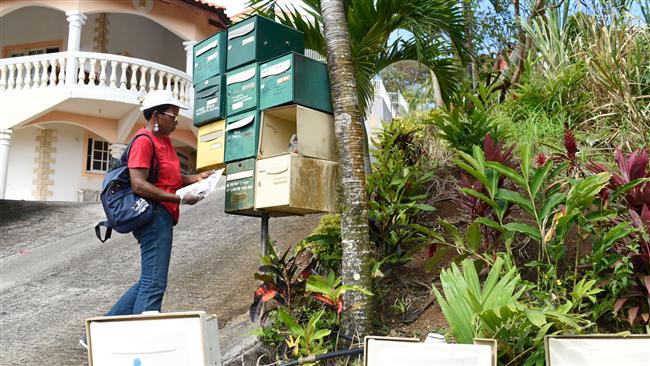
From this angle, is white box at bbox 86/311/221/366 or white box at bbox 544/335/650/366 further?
white box at bbox 86/311/221/366

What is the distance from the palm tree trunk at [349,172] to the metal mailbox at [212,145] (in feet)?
2.70

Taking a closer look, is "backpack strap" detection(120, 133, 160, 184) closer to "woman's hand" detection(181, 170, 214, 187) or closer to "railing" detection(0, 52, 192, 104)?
"woman's hand" detection(181, 170, 214, 187)

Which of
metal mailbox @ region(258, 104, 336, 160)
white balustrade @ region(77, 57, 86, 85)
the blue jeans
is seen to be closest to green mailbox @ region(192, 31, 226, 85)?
metal mailbox @ region(258, 104, 336, 160)

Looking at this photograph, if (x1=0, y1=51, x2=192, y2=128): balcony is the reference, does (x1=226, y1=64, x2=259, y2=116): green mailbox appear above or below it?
below

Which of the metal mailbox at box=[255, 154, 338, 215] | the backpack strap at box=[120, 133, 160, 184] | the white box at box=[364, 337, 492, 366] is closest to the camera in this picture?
the white box at box=[364, 337, 492, 366]

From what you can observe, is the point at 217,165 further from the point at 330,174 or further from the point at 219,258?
the point at 219,258

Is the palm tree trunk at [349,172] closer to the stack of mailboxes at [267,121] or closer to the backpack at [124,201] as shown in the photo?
the stack of mailboxes at [267,121]

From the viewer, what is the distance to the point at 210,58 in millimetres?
4578

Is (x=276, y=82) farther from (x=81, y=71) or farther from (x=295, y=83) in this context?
(x=81, y=71)

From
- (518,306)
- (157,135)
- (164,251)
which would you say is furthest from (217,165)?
(518,306)

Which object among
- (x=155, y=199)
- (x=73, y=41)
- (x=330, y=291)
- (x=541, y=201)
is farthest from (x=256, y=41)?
(x=73, y=41)

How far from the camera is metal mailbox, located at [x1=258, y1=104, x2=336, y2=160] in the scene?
4059 mm

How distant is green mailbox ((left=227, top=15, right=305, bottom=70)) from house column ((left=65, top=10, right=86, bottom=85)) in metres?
10.8

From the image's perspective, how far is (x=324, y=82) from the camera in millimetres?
4270
